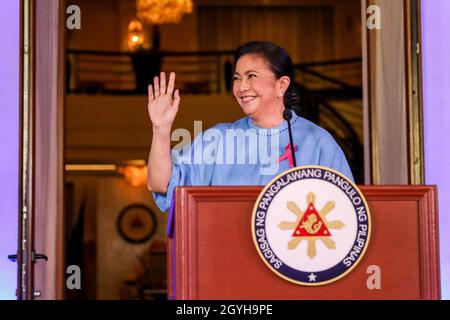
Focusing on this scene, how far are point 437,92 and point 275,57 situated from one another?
76cm

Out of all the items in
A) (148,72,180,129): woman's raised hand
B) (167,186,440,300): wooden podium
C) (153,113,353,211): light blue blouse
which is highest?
(148,72,180,129): woman's raised hand

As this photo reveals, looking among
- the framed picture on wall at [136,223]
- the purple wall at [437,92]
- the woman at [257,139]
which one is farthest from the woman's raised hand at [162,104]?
the framed picture on wall at [136,223]

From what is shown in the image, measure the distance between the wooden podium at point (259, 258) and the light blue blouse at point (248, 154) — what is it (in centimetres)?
74

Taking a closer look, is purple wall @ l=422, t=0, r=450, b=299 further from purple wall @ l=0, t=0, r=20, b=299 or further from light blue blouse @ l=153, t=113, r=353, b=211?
purple wall @ l=0, t=0, r=20, b=299

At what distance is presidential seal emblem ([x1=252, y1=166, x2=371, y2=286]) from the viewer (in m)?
2.66

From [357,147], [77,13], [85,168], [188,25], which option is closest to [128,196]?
[85,168]

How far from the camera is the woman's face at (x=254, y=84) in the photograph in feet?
12.1

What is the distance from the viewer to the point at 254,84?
12.1 ft

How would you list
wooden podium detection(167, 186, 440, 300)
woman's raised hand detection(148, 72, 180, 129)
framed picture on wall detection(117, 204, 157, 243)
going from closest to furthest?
wooden podium detection(167, 186, 440, 300)
woman's raised hand detection(148, 72, 180, 129)
framed picture on wall detection(117, 204, 157, 243)

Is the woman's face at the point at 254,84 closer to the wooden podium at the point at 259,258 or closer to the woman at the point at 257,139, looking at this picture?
the woman at the point at 257,139

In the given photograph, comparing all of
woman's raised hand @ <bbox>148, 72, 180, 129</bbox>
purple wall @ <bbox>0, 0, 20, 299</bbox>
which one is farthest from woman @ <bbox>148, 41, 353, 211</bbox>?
purple wall @ <bbox>0, 0, 20, 299</bbox>

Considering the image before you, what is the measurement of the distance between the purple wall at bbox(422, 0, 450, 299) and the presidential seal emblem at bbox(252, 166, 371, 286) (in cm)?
128

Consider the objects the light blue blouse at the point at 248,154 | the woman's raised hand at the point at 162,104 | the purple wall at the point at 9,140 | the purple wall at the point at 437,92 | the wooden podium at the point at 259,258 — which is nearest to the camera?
the wooden podium at the point at 259,258
